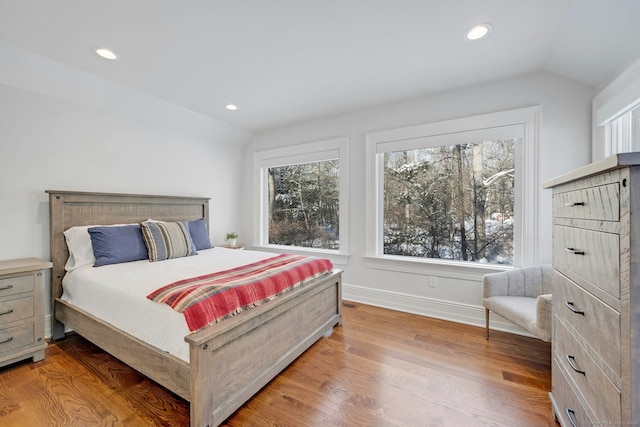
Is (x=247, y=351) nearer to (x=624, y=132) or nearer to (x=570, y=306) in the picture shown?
(x=570, y=306)

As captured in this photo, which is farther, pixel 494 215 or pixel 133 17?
pixel 494 215

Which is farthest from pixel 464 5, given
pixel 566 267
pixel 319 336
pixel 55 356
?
pixel 55 356

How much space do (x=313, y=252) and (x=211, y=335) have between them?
2522mm

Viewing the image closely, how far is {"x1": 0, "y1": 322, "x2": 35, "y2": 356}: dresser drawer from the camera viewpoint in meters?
1.96

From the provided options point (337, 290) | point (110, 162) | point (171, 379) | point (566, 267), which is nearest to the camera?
point (566, 267)

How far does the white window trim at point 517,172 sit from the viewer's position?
99.9 inches

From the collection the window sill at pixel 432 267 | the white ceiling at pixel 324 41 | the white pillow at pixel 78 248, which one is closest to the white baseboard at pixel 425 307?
the window sill at pixel 432 267

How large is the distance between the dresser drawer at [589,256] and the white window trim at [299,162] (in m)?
2.32

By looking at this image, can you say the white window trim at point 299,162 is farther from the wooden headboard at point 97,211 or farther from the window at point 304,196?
the wooden headboard at point 97,211

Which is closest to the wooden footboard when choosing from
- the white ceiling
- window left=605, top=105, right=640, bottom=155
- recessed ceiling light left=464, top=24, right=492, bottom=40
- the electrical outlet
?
the electrical outlet

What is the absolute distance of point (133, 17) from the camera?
1.80 m

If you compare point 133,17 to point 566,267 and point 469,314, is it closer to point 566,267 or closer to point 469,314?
point 566,267

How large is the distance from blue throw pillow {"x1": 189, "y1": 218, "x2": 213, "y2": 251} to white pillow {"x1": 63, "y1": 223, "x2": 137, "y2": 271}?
99 centimetres

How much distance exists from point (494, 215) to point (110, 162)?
416 cm
